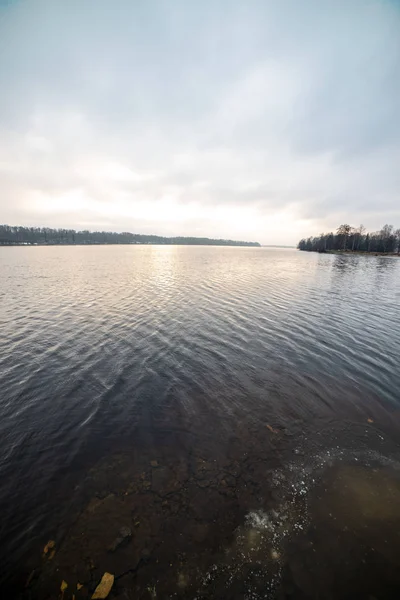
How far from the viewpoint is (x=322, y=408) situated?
11867mm

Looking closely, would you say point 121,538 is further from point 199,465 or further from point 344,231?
point 344,231

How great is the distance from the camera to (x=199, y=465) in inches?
344

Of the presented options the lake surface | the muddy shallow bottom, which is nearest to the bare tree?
the lake surface

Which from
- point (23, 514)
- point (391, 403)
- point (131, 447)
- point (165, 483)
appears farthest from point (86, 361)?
point (391, 403)

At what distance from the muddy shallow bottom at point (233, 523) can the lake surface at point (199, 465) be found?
0.03 meters

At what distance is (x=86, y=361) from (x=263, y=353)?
41.5 ft

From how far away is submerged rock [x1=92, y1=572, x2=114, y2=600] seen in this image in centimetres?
550

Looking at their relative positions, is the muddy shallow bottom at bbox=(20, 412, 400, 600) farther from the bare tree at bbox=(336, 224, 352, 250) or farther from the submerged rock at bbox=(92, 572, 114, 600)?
the bare tree at bbox=(336, 224, 352, 250)

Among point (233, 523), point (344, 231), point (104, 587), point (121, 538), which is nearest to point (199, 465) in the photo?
point (233, 523)

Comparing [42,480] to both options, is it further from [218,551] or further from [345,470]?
[345,470]

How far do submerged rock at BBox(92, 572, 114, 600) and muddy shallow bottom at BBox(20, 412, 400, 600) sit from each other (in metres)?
0.11

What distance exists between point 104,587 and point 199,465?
395 centimetres

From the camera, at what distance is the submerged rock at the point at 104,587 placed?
5.50 metres

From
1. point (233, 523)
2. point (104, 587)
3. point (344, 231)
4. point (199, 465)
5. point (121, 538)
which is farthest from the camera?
point (344, 231)
